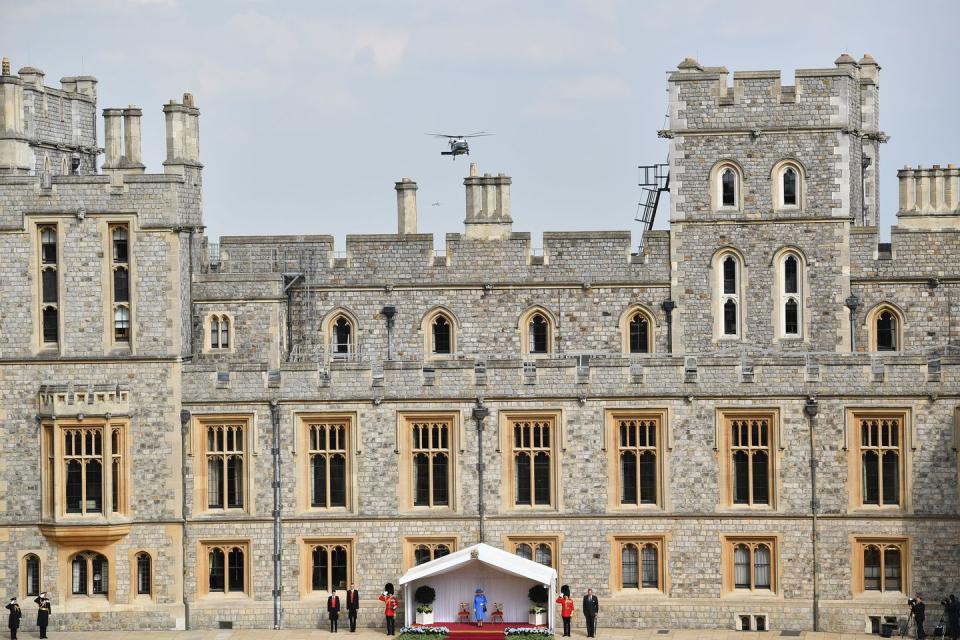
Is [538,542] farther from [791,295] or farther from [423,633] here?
[791,295]

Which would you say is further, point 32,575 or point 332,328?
point 332,328

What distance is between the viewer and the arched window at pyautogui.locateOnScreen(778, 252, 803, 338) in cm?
6500

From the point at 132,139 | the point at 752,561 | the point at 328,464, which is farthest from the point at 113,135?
the point at 752,561

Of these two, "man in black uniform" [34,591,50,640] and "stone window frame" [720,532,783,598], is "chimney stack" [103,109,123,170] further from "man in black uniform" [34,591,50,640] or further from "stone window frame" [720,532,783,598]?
"stone window frame" [720,532,783,598]

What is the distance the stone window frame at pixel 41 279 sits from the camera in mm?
61250

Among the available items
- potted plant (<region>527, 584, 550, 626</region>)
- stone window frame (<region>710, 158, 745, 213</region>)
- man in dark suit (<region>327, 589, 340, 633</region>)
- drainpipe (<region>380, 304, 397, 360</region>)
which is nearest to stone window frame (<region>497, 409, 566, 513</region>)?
potted plant (<region>527, 584, 550, 626</region>)


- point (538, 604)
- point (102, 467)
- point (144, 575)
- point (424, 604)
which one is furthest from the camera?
point (144, 575)

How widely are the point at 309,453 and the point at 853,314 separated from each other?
15.5 m

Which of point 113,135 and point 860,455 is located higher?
point 113,135

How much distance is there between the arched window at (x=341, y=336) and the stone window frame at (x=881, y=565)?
15.4m

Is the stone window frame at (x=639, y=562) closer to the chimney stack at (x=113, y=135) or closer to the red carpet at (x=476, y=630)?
the red carpet at (x=476, y=630)

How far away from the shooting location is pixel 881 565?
196ft

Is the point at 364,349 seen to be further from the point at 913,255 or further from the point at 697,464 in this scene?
the point at 913,255

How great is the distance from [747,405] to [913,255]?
26.0ft
